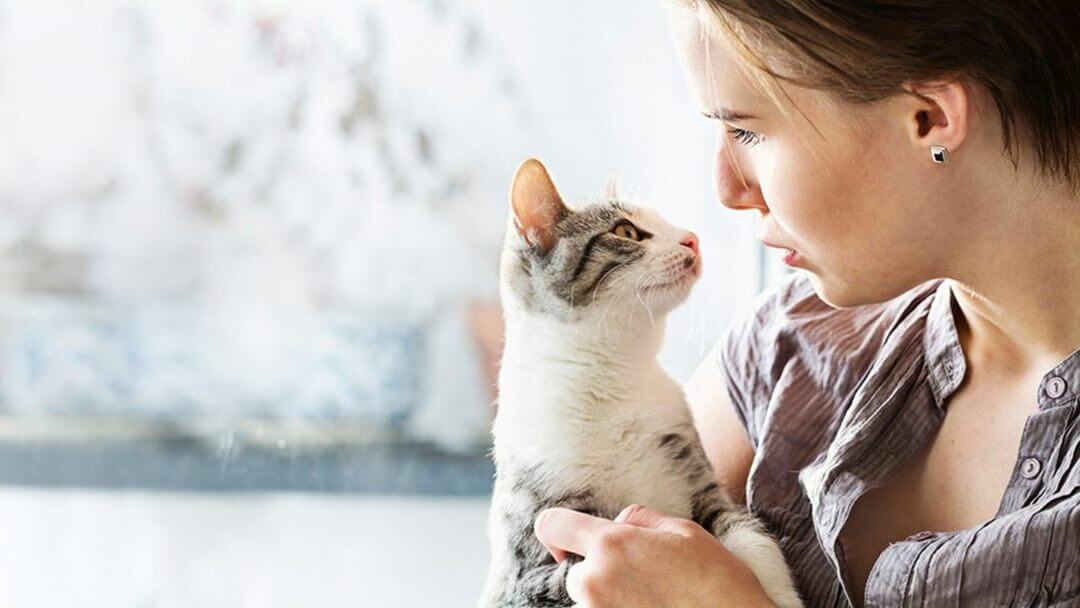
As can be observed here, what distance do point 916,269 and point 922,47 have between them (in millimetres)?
207

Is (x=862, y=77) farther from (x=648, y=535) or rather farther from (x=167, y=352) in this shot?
(x=167, y=352)

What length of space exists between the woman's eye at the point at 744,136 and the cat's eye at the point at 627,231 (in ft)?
Result: 0.82

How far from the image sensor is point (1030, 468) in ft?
3.48

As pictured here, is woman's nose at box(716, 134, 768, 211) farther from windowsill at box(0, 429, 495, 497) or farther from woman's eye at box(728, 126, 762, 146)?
windowsill at box(0, 429, 495, 497)

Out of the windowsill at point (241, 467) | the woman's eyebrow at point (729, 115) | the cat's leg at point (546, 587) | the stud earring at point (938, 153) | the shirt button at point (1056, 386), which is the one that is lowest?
the windowsill at point (241, 467)

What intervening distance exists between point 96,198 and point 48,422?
0.90ft

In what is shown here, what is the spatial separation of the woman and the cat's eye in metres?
0.21

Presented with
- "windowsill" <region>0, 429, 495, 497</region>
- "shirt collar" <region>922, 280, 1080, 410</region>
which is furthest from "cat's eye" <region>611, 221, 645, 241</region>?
"windowsill" <region>0, 429, 495, 497</region>

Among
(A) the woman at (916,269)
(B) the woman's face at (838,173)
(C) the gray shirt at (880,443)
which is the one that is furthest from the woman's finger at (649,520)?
(B) the woman's face at (838,173)

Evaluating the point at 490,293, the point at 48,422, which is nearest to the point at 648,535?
the point at 490,293

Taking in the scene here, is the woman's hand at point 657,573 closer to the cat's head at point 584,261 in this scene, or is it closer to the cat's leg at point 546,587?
the cat's leg at point 546,587

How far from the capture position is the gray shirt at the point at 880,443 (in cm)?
99

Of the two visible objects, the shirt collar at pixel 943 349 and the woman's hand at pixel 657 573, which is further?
the shirt collar at pixel 943 349

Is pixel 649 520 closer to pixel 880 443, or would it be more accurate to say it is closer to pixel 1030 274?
pixel 880 443
